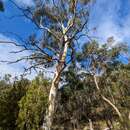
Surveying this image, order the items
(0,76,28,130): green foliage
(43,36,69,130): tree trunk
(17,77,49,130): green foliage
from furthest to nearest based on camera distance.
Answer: (0,76,28,130): green foliage
(17,77,49,130): green foliage
(43,36,69,130): tree trunk

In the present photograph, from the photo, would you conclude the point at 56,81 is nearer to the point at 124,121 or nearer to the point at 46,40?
the point at 46,40

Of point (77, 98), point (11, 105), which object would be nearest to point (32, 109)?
point (11, 105)

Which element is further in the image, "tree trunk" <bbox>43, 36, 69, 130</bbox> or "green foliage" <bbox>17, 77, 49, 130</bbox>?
"green foliage" <bbox>17, 77, 49, 130</bbox>

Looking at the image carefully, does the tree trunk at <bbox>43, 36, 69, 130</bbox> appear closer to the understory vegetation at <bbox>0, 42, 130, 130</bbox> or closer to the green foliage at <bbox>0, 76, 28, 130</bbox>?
the understory vegetation at <bbox>0, 42, 130, 130</bbox>

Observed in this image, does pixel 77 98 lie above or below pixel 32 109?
above

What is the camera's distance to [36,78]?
1001 inches

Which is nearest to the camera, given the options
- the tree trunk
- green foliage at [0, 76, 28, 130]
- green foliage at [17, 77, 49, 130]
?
the tree trunk

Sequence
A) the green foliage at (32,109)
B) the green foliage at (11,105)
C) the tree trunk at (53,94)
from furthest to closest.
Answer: the green foliage at (11,105) < the green foliage at (32,109) < the tree trunk at (53,94)

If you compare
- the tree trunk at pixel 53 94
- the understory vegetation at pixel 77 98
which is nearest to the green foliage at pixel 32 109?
the understory vegetation at pixel 77 98

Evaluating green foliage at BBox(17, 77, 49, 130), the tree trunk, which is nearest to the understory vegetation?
green foliage at BBox(17, 77, 49, 130)

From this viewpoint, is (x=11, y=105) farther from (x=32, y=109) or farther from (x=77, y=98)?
(x=77, y=98)

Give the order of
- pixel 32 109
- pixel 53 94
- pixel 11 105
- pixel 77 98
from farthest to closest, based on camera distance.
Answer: pixel 77 98
pixel 11 105
pixel 32 109
pixel 53 94

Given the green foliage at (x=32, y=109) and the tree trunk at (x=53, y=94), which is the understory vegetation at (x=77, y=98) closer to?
the green foliage at (x=32, y=109)

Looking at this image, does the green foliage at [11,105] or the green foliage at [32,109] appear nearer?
the green foliage at [32,109]
